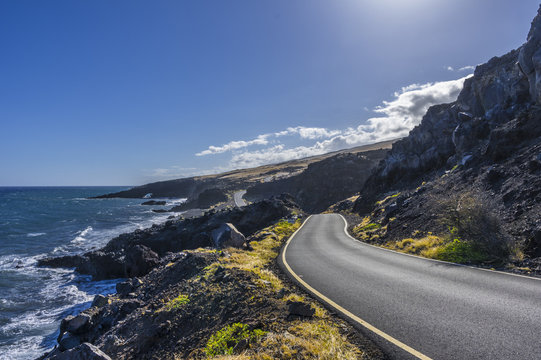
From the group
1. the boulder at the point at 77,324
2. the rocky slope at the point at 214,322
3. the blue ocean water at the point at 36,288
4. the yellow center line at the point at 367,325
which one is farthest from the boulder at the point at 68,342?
the yellow center line at the point at 367,325

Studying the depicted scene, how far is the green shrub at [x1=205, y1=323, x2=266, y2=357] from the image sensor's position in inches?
214

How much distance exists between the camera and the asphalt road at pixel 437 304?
4.65 meters

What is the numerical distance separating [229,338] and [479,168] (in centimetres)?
2297

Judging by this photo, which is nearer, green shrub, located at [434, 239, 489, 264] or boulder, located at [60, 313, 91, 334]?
green shrub, located at [434, 239, 489, 264]

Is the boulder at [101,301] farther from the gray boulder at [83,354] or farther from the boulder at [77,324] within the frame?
the gray boulder at [83,354]

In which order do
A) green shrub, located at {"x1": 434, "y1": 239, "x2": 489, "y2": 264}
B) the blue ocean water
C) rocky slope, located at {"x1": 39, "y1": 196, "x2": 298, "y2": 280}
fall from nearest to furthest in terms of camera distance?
green shrub, located at {"x1": 434, "y1": 239, "x2": 489, "y2": 264} < the blue ocean water < rocky slope, located at {"x1": 39, "y1": 196, "x2": 298, "y2": 280}

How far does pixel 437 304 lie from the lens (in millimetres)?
6543

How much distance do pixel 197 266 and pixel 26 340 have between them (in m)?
10.7

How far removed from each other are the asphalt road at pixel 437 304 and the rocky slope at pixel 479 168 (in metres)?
3.38

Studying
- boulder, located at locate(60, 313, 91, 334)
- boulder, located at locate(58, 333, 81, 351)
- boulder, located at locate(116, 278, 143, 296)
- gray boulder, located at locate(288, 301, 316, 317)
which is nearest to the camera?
gray boulder, located at locate(288, 301, 316, 317)

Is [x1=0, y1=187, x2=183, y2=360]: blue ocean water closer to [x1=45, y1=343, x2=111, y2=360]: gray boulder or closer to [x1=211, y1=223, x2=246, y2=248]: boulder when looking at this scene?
[x1=211, y1=223, x2=246, y2=248]: boulder

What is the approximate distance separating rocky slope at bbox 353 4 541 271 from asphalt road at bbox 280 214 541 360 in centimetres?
338

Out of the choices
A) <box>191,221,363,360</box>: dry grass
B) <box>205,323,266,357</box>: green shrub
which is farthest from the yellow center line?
<box>205,323,266,357</box>: green shrub

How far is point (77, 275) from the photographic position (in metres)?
25.6
